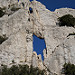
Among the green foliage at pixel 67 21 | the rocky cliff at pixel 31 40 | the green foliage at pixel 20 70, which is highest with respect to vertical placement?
the green foliage at pixel 67 21

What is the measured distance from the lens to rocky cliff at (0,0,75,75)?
19828 millimetres

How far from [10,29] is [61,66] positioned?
8502 mm

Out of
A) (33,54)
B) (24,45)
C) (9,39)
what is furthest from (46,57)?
(9,39)

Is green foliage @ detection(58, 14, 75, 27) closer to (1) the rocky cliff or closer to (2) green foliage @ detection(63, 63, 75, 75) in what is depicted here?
(1) the rocky cliff

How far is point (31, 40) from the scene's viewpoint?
73.0 feet

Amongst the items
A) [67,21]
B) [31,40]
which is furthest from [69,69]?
[67,21]

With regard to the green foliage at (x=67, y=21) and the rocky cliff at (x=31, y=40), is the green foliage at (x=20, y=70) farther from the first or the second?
the green foliage at (x=67, y=21)

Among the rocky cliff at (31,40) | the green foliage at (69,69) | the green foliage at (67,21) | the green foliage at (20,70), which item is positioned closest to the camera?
the green foliage at (20,70)

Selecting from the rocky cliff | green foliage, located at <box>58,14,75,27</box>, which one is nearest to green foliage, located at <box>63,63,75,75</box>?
the rocky cliff

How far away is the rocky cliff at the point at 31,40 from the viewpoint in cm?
1983

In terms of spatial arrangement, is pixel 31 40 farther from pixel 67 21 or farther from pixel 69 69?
pixel 67 21

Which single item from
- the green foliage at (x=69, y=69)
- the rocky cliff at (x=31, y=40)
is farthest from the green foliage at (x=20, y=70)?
the green foliage at (x=69, y=69)

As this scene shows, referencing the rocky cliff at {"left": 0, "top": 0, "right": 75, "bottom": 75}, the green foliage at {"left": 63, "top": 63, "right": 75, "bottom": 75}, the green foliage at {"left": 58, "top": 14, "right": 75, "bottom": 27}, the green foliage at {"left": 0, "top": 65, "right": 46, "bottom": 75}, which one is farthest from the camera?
the green foliage at {"left": 58, "top": 14, "right": 75, "bottom": 27}

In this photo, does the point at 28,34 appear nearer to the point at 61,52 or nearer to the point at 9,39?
the point at 9,39
